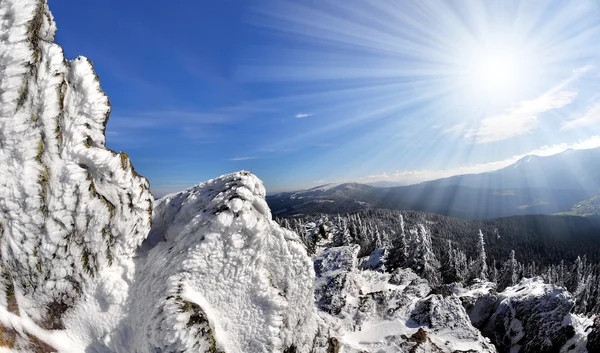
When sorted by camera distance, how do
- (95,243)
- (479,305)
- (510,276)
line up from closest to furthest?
(95,243) < (479,305) < (510,276)

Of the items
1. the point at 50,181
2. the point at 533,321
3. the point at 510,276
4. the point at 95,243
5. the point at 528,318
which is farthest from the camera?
the point at 510,276

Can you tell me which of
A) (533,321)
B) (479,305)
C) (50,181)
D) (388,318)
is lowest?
(533,321)

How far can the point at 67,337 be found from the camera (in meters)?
8.94

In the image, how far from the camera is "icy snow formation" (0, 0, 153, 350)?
316 inches

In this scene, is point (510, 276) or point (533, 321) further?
point (510, 276)

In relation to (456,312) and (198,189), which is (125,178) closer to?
(198,189)

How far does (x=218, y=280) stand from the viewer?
10.6 m

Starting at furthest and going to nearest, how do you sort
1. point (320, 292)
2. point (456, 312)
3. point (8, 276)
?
point (320, 292)
point (456, 312)
point (8, 276)

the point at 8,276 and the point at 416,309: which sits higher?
the point at 8,276

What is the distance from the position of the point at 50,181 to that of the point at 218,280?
19.0 ft

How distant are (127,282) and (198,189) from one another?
4.47 metres

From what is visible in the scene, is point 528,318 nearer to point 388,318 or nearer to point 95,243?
point 388,318

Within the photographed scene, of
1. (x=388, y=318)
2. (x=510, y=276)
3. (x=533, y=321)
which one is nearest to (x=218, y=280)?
(x=388, y=318)

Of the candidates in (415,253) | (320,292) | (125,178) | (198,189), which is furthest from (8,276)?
(415,253)
